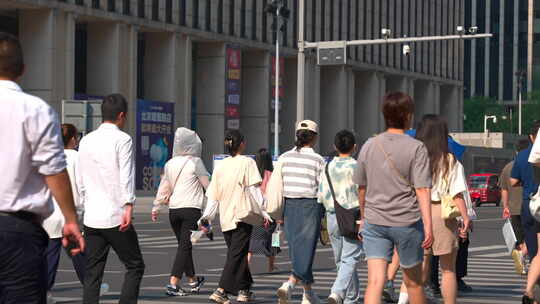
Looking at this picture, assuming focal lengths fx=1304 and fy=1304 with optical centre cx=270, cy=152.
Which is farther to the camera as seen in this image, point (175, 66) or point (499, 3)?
point (499, 3)

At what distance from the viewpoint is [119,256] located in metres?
10.3

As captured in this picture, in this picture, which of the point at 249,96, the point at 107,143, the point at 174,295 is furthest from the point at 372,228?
the point at 249,96

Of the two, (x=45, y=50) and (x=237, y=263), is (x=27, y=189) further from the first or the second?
(x=45, y=50)

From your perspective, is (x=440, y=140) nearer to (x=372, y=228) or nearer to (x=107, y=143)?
(x=372, y=228)

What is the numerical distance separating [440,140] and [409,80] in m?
77.0

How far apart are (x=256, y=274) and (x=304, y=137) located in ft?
15.9

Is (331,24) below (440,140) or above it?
above

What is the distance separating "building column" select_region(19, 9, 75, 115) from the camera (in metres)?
52.0

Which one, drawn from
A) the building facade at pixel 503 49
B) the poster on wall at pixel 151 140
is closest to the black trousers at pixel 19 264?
the poster on wall at pixel 151 140

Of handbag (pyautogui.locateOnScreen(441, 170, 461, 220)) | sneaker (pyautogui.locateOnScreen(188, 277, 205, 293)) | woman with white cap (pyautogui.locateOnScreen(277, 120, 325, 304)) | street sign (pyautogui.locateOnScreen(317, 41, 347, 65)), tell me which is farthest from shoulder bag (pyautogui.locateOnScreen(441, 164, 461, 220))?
street sign (pyautogui.locateOnScreen(317, 41, 347, 65))

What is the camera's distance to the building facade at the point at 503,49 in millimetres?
138375

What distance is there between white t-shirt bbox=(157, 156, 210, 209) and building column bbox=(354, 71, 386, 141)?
67.6 m

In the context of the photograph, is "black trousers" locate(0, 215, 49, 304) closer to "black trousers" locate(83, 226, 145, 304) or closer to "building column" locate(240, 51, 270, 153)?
"black trousers" locate(83, 226, 145, 304)

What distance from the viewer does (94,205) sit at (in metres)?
10.2
